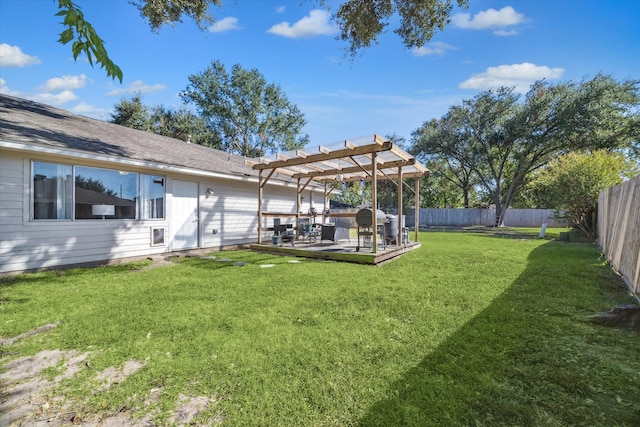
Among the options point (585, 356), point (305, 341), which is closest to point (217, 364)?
point (305, 341)

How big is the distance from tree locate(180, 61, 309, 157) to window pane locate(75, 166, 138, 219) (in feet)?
73.6

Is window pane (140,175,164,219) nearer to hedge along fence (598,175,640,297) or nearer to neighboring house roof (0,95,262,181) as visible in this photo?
neighboring house roof (0,95,262,181)

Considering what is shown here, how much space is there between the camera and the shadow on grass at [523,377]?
6.07 feet

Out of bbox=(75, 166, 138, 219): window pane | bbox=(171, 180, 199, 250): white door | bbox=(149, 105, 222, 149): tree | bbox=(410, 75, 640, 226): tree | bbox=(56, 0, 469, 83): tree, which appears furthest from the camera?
A: bbox=(149, 105, 222, 149): tree

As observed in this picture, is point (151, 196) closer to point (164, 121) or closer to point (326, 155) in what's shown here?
point (326, 155)

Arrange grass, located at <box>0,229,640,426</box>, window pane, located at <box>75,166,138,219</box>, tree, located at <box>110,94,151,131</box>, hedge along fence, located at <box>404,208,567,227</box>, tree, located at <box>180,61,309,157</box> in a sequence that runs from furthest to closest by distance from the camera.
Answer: tree, located at <box>180,61,309,157</box> → hedge along fence, located at <box>404,208,567,227</box> → tree, located at <box>110,94,151,131</box> → window pane, located at <box>75,166,138,219</box> → grass, located at <box>0,229,640,426</box>

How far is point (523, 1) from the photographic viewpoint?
9.26 meters

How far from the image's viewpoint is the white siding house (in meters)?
5.66

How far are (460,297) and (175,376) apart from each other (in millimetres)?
3824

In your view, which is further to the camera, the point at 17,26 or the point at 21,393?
the point at 17,26

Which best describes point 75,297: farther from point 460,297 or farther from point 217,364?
point 460,297

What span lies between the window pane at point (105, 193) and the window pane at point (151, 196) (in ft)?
0.61

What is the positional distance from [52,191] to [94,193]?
755 millimetres

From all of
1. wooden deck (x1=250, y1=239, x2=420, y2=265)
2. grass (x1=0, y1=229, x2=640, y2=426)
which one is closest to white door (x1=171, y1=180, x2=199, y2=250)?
wooden deck (x1=250, y1=239, x2=420, y2=265)
